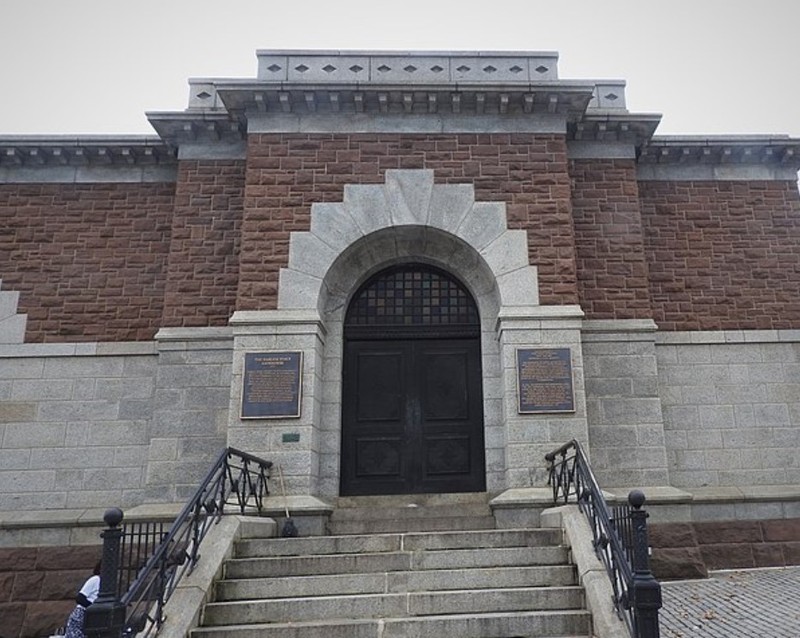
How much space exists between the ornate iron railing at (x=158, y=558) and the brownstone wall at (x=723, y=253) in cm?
662

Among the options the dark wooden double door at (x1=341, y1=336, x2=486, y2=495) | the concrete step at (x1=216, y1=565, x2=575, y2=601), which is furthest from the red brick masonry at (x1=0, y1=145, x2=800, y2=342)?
the concrete step at (x1=216, y1=565, x2=575, y2=601)

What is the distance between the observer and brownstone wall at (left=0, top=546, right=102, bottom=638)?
877cm

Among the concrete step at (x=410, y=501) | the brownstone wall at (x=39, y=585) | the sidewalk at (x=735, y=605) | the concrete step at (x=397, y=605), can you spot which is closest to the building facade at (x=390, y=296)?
the concrete step at (x=410, y=501)

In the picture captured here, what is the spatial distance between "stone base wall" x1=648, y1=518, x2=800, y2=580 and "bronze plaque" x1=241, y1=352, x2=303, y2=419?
5.03 metres

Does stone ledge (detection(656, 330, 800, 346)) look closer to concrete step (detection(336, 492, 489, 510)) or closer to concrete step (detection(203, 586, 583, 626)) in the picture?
concrete step (detection(336, 492, 489, 510))

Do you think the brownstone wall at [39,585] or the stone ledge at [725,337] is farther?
the stone ledge at [725,337]

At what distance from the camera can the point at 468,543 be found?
7512mm

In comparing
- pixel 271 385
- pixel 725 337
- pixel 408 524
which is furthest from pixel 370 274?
pixel 725 337

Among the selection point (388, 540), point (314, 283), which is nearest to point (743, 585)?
point (388, 540)

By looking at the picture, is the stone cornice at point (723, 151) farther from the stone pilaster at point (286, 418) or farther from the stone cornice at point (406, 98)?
the stone pilaster at point (286, 418)

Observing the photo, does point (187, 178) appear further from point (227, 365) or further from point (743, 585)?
point (743, 585)

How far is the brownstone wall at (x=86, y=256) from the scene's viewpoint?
34.1 ft

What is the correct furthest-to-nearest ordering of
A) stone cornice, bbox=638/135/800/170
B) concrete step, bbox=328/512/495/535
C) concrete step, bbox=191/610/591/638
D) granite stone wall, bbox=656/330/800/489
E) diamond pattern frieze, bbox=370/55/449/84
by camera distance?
1. stone cornice, bbox=638/135/800/170
2. diamond pattern frieze, bbox=370/55/449/84
3. granite stone wall, bbox=656/330/800/489
4. concrete step, bbox=328/512/495/535
5. concrete step, bbox=191/610/591/638

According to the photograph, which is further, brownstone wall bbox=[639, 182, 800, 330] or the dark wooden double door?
brownstone wall bbox=[639, 182, 800, 330]
